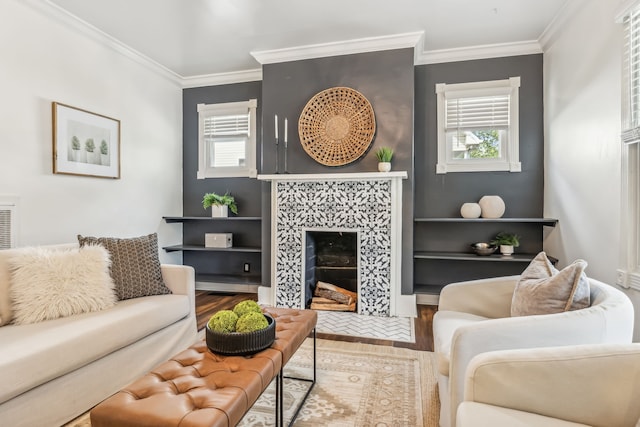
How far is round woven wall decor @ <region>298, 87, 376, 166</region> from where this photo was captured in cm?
372

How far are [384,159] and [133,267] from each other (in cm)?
246

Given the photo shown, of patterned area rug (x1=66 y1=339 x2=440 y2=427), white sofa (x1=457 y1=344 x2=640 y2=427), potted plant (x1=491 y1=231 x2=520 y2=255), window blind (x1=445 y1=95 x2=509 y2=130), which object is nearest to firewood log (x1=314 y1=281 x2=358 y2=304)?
patterned area rug (x1=66 y1=339 x2=440 y2=427)

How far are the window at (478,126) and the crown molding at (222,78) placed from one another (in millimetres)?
2296

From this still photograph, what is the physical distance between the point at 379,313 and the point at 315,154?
184cm

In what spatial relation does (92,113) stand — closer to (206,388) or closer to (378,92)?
(378,92)

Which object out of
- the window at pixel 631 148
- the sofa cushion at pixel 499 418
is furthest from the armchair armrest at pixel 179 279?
the window at pixel 631 148

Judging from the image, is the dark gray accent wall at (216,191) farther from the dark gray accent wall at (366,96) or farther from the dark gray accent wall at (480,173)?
the dark gray accent wall at (480,173)

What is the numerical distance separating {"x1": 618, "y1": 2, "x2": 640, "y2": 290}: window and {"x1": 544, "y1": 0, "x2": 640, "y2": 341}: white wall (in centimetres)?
8

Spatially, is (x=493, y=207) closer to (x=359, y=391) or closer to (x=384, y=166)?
(x=384, y=166)

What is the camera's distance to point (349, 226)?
3693 mm

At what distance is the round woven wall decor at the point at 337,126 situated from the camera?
3725 millimetres

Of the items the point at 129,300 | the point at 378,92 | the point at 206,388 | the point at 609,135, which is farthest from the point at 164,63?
the point at 609,135

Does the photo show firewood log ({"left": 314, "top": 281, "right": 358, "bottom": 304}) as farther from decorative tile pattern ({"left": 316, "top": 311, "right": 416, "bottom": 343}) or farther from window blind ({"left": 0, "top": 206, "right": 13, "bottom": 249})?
window blind ({"left": 0, "top": 206, "right": 13, "bottom": 249})

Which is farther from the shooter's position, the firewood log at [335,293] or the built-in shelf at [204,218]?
the built-in shelf at [204,218]
